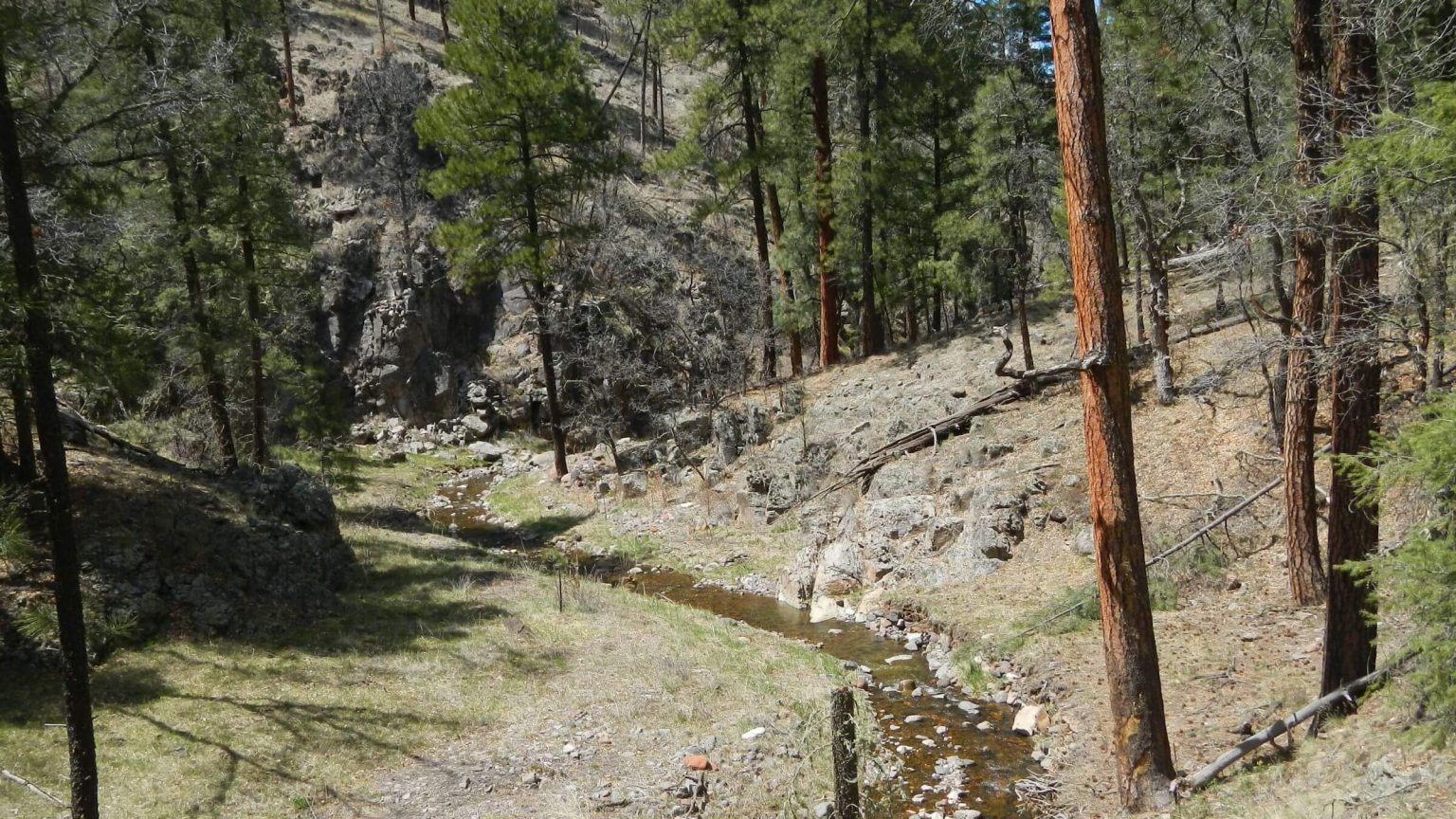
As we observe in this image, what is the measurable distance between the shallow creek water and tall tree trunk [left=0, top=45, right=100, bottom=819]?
20.0 feet

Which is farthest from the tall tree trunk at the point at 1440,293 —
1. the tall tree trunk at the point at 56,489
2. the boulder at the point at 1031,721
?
the tall tree trunk at the point at 56,489

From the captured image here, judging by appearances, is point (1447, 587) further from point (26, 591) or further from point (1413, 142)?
point (26, 591)

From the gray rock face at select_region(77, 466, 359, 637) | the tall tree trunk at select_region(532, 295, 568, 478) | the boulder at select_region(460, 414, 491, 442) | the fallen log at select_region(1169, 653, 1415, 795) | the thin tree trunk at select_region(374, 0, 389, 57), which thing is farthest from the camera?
the thin tree trunk at select_region(374, 0, 389, 57)

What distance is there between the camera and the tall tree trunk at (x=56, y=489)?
6180 mm

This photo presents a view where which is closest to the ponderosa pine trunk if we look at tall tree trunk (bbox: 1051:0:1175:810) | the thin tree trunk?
tall tree trunk (bbox: 1051:0:1175:810)

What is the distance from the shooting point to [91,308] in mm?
7602

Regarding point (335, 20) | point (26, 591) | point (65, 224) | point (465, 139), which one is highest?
point (335, 20)

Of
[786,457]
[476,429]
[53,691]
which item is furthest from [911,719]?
[476,429]

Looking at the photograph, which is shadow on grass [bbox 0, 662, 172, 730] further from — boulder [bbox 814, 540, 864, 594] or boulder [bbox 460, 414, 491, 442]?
boulder [bbox 460, 414, 491, 442]

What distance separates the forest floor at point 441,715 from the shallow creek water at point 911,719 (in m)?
0.74

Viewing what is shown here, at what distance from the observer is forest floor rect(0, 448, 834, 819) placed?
26.8 feet

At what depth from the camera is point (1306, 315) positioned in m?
8.23

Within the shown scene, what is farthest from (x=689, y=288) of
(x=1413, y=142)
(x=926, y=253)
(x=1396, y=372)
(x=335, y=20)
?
(x=335, y=20)

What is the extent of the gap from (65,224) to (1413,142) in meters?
11.6
